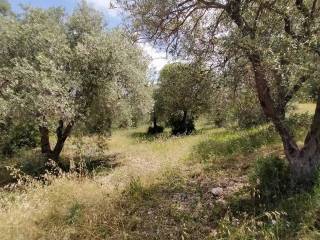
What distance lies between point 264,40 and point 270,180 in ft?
9.02

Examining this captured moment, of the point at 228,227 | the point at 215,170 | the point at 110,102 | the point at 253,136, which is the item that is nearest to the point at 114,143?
the point at 110,102

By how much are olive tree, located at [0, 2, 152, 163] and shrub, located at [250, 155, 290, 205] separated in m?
7.77

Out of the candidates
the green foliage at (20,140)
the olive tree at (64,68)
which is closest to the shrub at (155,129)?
the green foliage at (20,140)

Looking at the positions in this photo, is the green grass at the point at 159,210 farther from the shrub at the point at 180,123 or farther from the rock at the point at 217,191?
the shrub at the point at 180,123

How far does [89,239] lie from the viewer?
22.8ft

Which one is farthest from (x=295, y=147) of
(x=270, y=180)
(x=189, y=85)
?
(x=189, y=85)

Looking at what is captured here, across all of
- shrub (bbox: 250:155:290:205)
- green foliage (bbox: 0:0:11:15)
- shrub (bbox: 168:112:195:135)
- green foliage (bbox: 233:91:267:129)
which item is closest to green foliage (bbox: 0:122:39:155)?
shrub (bbox: 168:112:195:135)

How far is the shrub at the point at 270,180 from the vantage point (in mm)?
7422

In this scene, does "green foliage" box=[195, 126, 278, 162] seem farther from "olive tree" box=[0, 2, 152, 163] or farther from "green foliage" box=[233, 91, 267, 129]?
"olive tree" box=[0, 2, 152, 163]

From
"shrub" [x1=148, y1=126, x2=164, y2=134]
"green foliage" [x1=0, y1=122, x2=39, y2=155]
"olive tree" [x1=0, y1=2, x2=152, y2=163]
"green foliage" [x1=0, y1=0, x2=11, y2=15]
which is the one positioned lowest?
"shrub" [x1=148, y1=126, x2=164, y2=134]

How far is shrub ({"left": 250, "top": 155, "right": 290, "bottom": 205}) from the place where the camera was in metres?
7.42

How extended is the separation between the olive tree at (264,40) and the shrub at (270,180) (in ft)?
0.87

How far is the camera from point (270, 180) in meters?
7.77

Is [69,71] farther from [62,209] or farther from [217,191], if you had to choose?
[217,191]
